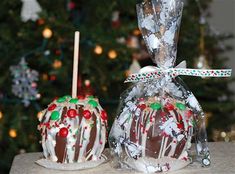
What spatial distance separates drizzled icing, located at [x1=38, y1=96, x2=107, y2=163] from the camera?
3.89 ft

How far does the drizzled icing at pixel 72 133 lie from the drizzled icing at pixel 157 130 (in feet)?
0.20

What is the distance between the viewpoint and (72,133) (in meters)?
1.18

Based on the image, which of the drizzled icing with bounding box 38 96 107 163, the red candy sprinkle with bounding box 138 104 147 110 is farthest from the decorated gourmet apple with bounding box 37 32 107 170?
the red candy sprinkle with bounding box 138 104 147 110

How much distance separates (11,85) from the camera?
7.41 feet

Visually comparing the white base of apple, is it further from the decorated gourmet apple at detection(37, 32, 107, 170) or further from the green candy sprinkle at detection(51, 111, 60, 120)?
the green candy sprinkle at detection(51, 111, 60, 120)

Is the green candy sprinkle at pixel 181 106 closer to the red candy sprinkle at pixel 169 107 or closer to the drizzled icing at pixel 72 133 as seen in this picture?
the red candy sprinkle at pixel 169 107

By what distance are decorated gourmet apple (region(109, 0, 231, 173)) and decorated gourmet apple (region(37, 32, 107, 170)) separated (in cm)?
5

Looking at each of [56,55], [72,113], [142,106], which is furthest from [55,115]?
[56,55]

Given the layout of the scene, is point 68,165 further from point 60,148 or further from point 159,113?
point 159,113

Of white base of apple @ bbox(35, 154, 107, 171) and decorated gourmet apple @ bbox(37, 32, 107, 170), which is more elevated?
decorated gourmet apple @ bbox(37, 32, 107, 170)

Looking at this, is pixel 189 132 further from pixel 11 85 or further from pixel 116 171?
pixel 11 85

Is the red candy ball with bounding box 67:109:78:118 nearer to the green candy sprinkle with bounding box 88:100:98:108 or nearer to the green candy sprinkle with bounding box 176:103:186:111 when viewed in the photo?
the green candy sprinkle with bounding box 88:100:98:108

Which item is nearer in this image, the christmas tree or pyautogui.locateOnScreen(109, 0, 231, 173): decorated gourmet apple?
pyautogui.locateOnScreen(109, 0, 231, 173): decorated gourmet apple

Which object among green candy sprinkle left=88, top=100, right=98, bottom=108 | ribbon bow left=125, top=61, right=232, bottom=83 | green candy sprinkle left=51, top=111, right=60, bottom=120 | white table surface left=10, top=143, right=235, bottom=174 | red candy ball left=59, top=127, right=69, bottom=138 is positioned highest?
ribbon bow left=125, top=61, right=232, bottom=83
